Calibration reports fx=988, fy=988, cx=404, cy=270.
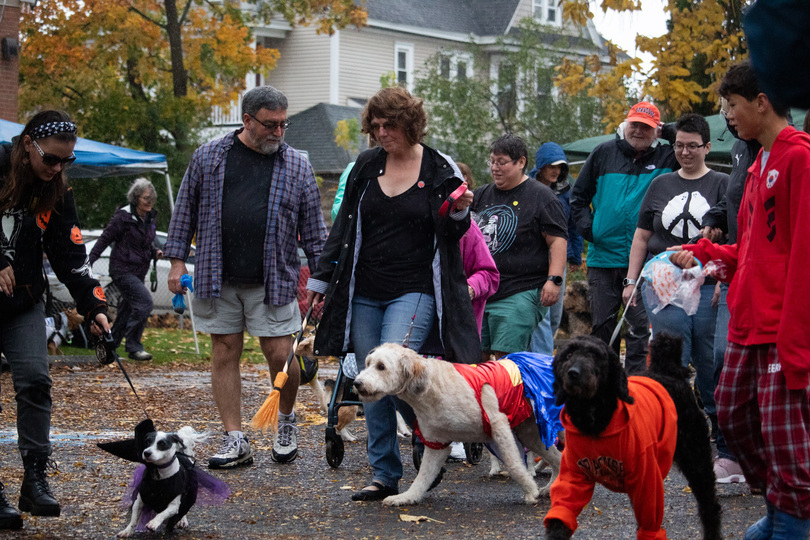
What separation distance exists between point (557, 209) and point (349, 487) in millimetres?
2409

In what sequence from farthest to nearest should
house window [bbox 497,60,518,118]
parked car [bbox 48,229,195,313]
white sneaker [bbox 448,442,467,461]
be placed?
house window [bbox 497,60,518,118] → parked car [bbox 48,229,195,313] → white sneaker [bbox 448,442,467,461]

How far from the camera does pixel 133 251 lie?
13203 mm

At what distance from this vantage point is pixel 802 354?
3.68m

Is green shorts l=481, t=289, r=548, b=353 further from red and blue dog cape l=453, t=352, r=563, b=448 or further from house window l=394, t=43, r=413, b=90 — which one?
house window l=394, t=43, r=413, b=90

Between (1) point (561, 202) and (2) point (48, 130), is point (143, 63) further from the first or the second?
(2) point (48, 130)

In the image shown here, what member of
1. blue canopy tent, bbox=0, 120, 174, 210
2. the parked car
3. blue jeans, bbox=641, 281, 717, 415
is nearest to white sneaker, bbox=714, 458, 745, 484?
blue jeans, bbox=641, 281, 717, 415

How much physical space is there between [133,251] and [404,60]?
26152 millimetres

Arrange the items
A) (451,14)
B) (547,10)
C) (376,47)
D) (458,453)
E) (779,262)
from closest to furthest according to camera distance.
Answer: (779,262), (458,453), (376,47), (451,14), (547,10)

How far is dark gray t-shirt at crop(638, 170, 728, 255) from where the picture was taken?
21.9 feet

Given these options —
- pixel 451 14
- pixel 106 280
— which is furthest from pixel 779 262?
pixel 451 14

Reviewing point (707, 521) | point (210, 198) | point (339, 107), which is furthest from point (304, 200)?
point (339, 107)

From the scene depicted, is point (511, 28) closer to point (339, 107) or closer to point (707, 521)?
point (339, 107)

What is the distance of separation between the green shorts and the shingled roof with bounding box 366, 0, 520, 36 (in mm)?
30793

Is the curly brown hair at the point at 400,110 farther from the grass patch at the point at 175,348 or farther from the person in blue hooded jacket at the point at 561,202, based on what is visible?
the grass patch at the point at 175,348
